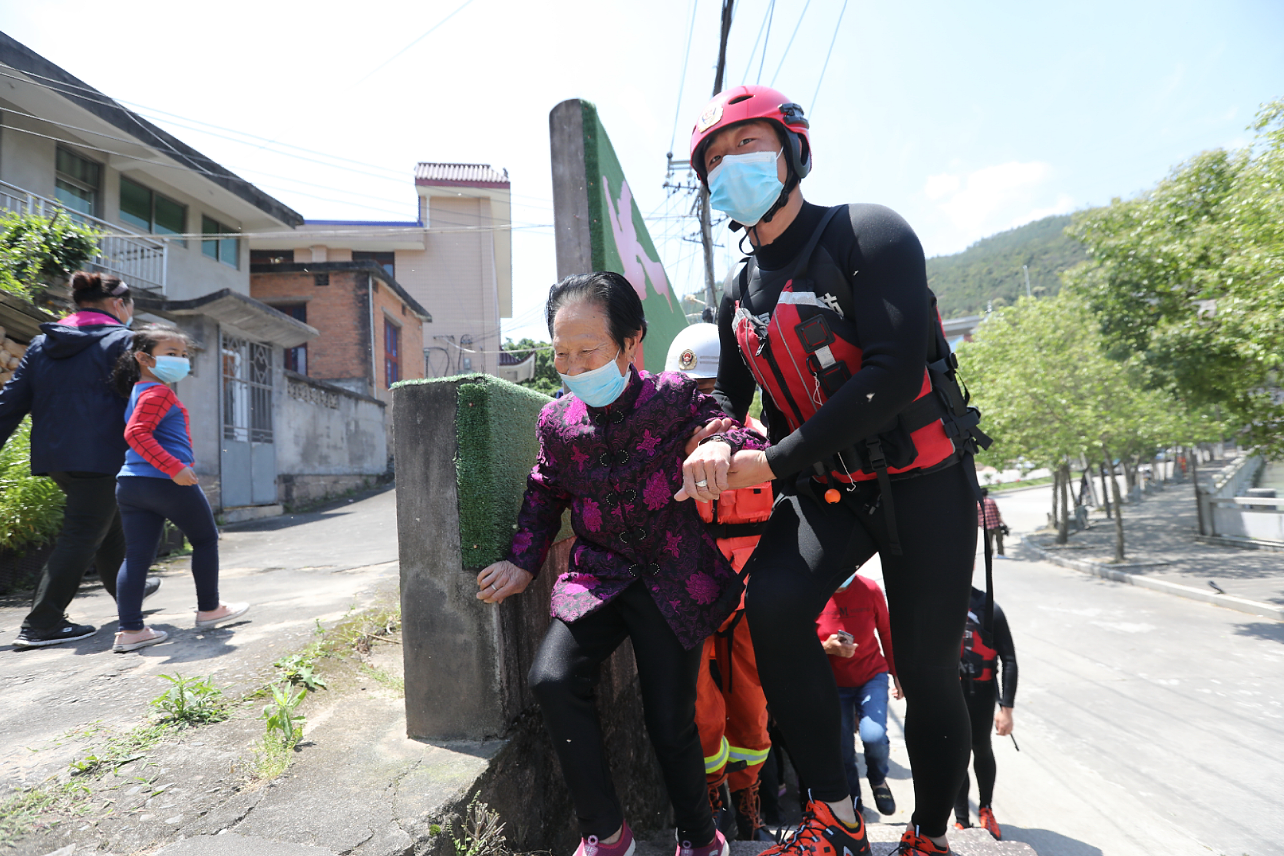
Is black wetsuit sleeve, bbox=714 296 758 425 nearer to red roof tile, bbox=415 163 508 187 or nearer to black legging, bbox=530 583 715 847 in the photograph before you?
black legging, bbox=530 583 715 847

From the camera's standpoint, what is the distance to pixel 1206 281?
8.77 m

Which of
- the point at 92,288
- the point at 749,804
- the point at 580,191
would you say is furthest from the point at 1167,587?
the point at 92,288

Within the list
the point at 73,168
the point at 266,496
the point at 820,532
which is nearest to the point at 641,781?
the point at 820,532

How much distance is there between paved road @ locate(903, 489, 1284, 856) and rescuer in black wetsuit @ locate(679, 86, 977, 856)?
3.14 m

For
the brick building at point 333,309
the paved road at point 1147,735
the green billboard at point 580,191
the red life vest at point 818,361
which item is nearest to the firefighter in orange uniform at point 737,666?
the red life vest at point 818,361

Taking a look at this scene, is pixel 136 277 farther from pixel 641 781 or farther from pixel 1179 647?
pixel 1179 647

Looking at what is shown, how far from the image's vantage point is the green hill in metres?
105

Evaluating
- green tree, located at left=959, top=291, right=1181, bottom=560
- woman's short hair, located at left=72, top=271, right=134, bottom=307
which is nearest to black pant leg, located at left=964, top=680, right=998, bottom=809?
woman's short hair, located at left=72, top=271, right=134, bottom=307

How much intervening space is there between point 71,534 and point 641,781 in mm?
3309

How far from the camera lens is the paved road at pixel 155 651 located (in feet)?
7.64

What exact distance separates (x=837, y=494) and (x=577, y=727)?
38.9 inches

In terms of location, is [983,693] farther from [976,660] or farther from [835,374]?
[835,374]

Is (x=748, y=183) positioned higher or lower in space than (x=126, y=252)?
lower

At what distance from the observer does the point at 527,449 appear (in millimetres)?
2752
